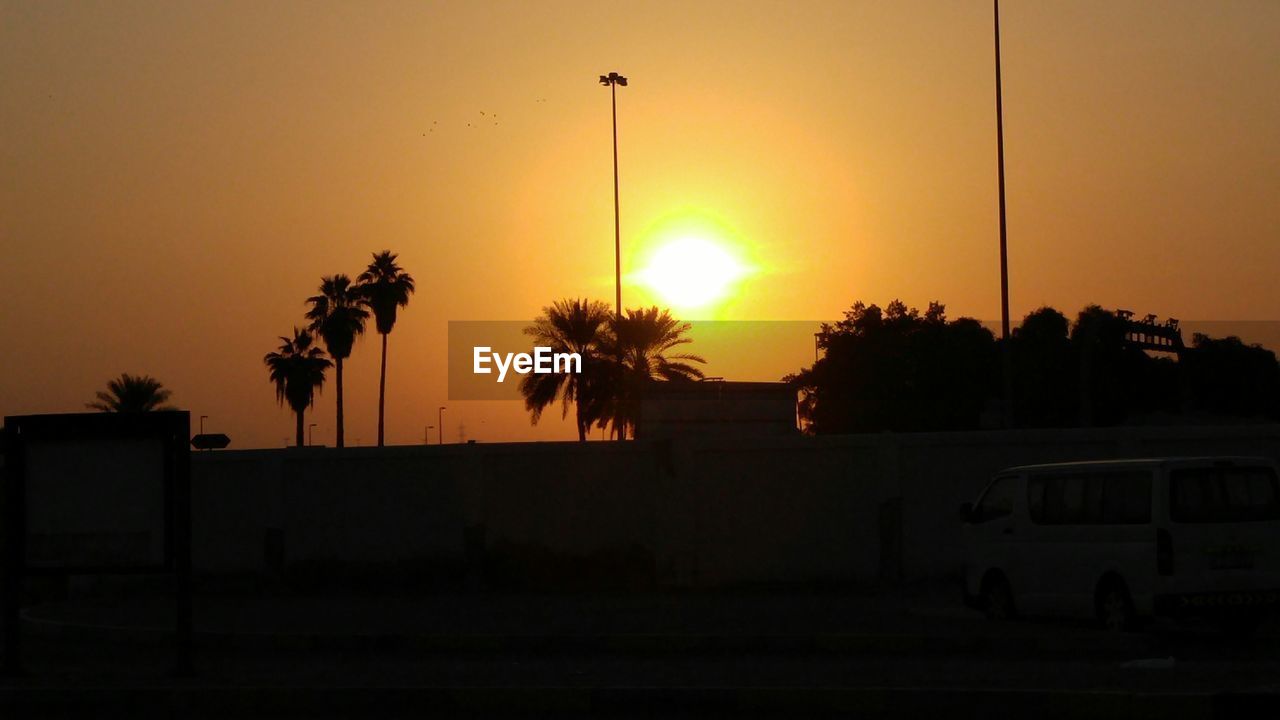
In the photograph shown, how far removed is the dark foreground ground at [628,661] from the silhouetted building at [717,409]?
11.4 m

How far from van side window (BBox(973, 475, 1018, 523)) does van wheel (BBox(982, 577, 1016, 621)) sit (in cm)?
79

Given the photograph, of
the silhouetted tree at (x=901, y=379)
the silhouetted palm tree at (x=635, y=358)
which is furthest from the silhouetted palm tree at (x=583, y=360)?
the silhouetted tree at (x=901, y=379)

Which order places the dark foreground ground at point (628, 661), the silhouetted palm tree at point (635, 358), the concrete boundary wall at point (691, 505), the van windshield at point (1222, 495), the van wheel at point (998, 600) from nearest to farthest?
the dark foreground ground at point (628, 661)
the van windshield at point (1222, 495)
the van wheel at point (998, 600)
the concrete boundary wall at point (691, 505)
the silhouetted palm tree at point (635, 358)

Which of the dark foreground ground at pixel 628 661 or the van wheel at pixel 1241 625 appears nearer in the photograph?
the dark foreground ground at pixel 628 661

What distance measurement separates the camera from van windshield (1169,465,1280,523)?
15297mm

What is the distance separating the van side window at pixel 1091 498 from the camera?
613 inches

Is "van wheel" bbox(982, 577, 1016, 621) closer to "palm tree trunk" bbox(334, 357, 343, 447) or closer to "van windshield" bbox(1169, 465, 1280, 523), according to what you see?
"van windshield" bbox(1169, 465, 1280, 523)

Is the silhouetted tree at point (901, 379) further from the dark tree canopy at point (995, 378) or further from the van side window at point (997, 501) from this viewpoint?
the van side window at point (997, 501)

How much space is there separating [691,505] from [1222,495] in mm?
11075

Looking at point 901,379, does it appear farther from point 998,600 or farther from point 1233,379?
point 998,600

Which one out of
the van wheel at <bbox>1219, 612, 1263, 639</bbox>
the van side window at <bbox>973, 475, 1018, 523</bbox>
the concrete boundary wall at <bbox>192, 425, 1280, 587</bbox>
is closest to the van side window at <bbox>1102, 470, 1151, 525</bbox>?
the van wheel at <bbox>1219, 612, 1263, 639</bbox>

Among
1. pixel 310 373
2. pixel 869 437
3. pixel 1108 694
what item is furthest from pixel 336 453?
pixel 310 373

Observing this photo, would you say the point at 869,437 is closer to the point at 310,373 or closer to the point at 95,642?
the point at 95,642

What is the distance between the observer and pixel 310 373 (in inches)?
2995
